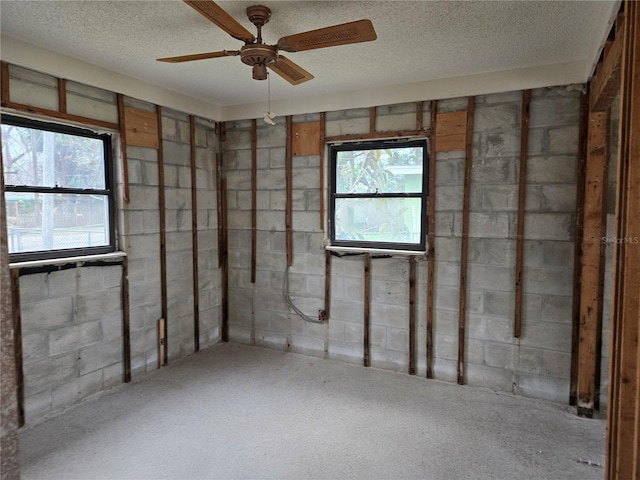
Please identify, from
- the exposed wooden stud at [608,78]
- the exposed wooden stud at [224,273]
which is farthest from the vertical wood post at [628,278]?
the exposed wooden stud at [224,273]

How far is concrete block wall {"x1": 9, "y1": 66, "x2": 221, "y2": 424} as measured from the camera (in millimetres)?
2865

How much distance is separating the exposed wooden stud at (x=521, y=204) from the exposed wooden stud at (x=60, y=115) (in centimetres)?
345

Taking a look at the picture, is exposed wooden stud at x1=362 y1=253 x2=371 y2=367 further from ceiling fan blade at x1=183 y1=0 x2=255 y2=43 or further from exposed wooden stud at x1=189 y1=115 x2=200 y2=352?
ceiling fan blade at x1=183 y1=0 x2=255 y2=43

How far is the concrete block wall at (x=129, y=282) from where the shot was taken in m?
2.87

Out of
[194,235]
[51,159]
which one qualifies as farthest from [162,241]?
[51,159]

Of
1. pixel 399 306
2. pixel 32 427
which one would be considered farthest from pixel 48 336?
pixel 399 306

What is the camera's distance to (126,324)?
11.5 feet

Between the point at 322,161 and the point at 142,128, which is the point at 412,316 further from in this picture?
the point at 142,128

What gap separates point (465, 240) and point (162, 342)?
305 cm

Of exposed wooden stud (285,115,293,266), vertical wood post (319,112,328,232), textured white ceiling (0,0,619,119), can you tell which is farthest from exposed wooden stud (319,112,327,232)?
textured white ceiling (0,0,619,119)

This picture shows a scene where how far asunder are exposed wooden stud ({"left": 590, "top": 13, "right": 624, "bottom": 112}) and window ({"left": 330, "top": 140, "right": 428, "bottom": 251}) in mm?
1314

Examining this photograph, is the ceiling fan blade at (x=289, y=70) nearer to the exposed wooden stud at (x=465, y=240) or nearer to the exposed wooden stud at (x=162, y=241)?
the exposed wooden stud at (x=465, y=240)

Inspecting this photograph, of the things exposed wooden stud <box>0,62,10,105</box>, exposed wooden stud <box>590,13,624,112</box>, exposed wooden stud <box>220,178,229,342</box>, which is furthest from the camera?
exposed wooden stud <box>220,178,229,342</box>

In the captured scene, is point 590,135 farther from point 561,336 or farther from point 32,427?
point 32,427
